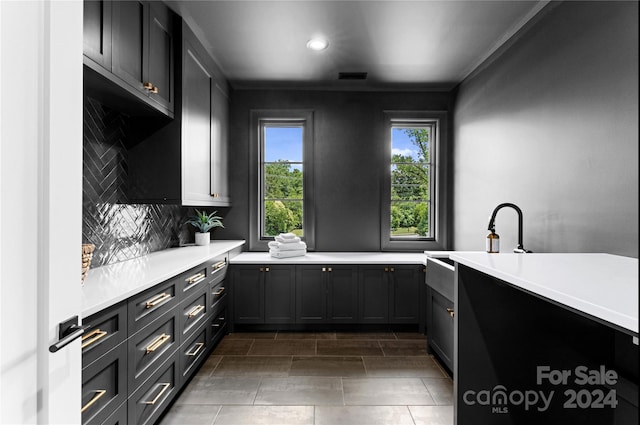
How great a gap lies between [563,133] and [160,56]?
2.56 metres

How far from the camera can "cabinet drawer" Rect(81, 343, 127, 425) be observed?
133cm

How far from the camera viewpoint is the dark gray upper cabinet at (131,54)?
1.64 meters

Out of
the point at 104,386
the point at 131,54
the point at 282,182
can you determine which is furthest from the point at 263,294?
the point at 131,54

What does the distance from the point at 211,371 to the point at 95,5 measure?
239 centimetres

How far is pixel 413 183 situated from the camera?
4.05m

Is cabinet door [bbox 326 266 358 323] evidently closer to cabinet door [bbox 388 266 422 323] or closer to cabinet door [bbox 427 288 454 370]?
cabinet door [bbox 388 266 422 323]

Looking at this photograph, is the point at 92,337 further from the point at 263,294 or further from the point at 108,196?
the point at 263,294

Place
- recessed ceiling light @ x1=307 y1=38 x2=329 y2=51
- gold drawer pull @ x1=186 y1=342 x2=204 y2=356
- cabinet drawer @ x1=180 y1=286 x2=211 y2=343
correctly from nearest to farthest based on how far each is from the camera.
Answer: cabinet drawer @ x1=180 y1=286 x2=211 y2=343 < gold drawer pull @ x1=186 y1=342 x2=204 y2=356 < recessed ceiling light @ x1=307 y1=38 x2=329 y2=51

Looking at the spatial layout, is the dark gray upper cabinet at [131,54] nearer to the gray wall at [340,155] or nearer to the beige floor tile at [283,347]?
the gray wall at [340,155]

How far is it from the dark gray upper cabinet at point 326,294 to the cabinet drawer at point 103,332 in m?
2.02

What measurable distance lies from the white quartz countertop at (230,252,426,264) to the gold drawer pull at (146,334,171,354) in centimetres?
143

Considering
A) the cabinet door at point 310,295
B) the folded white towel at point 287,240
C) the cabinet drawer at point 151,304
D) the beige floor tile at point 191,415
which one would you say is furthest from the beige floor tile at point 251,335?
the cabinet drawer at point 151,304

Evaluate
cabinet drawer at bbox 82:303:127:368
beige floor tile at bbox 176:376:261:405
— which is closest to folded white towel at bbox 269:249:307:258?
beige floor tile at bbox 176:376:261:405

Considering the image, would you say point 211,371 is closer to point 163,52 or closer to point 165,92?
point 165,92
